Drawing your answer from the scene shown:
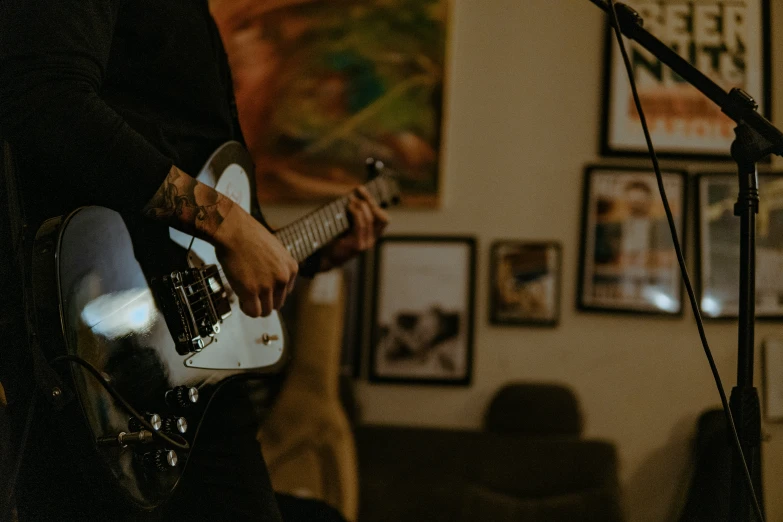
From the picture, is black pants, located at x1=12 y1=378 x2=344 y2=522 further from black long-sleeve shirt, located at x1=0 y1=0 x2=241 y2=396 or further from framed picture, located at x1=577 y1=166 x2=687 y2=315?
framed picture, located at x1=577 y1=166 x2=687 y2=315

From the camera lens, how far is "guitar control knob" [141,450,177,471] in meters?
0.94

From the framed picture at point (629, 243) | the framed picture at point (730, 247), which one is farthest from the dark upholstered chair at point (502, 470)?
the framed picture at point (730, 247)

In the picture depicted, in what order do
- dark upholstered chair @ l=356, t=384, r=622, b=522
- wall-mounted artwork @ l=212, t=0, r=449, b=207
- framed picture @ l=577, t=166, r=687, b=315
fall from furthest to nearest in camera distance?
wall-mounted artwork @ l=212, t=0, r=449, b=207
framed picture @ l=577, t=166, r=687, b=315
dark upholstered chair @ l=356, t=384, r=622, b=522

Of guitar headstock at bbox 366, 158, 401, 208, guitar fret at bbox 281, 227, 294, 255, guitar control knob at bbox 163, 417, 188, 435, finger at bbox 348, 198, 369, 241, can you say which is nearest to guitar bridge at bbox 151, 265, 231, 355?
guitar control knob at bbox 163, 417, 188, 435

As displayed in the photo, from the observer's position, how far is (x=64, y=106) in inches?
35.0

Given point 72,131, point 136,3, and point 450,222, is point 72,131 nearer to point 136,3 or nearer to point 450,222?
point 136,3

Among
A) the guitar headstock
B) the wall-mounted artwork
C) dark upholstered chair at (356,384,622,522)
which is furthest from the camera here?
the wall-mounted artwork

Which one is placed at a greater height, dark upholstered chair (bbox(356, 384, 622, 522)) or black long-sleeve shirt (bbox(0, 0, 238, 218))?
black long-sleeve shirt (bbox(0, 0, 238, 218))

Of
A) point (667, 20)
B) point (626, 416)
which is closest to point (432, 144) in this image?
point (667, 20)

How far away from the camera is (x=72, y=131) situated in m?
0.90

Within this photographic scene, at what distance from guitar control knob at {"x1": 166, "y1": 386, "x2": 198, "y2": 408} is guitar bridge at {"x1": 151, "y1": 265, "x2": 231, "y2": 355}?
57 millimetres

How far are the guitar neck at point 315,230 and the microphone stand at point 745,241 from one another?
76cm

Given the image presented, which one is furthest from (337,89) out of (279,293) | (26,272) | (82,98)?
(26,272)

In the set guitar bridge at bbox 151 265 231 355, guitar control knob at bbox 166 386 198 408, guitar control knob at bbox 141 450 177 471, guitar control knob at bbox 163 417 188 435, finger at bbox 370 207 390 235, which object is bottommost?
guitar control knob at bbox 141 450 177 471
